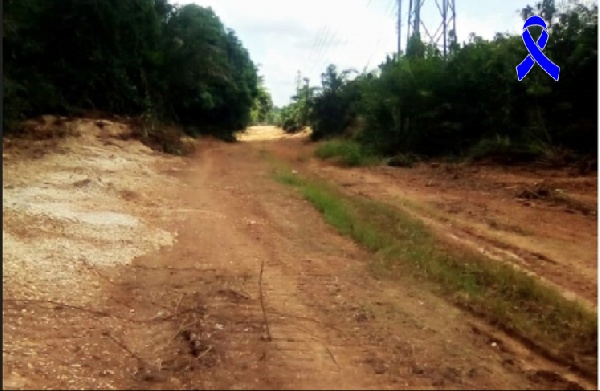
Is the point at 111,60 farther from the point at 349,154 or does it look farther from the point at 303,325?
the point at 303,325

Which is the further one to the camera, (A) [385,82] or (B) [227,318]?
(A) [385,82]

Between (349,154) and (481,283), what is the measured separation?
13545 mm

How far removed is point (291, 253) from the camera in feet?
25.9

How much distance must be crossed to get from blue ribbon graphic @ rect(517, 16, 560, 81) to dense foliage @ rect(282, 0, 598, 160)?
138mm

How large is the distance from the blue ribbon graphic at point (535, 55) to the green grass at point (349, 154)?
16.4 feet

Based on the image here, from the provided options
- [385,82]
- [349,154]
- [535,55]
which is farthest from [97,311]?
[385,82]

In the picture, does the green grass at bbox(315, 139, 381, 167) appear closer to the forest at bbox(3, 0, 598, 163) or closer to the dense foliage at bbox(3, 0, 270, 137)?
the forest at bbox(3, 0, 598, 163)

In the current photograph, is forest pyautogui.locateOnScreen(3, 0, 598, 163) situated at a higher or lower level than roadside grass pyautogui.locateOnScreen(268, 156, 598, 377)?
higher

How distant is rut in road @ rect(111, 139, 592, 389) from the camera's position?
428 centimetres

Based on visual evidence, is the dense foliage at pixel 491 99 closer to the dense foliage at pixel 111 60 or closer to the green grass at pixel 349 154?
the green grass at pixel 349 154

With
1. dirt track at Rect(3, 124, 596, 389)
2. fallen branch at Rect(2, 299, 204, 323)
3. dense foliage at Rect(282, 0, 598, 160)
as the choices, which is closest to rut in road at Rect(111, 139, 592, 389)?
dirt track at Rect(3, 124, 596, 389)

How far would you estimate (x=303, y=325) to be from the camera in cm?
523

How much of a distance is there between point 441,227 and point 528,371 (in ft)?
16.8

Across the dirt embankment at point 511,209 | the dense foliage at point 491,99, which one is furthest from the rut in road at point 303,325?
the dense foliage at point 491,99
